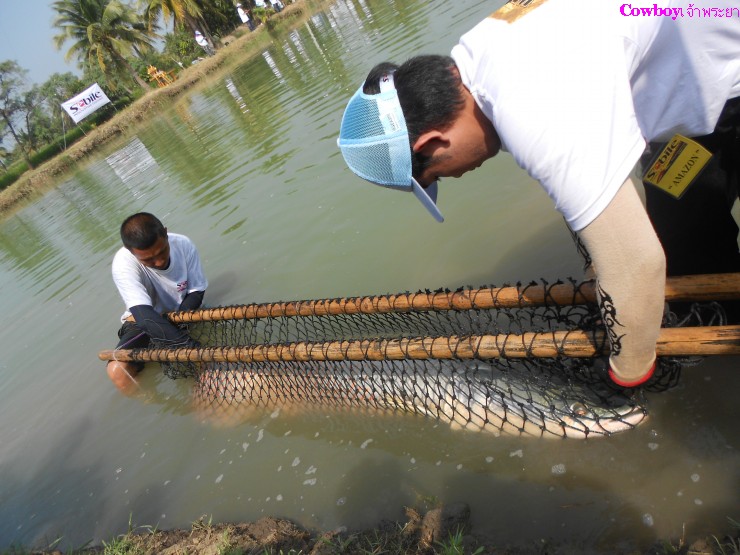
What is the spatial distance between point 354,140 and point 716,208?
5.16 feet

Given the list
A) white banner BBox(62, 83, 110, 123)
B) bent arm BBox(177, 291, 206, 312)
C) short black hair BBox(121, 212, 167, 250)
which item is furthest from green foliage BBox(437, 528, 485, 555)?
white banner BBox(62, 83, 110, 123)

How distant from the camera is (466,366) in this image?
8.45ft

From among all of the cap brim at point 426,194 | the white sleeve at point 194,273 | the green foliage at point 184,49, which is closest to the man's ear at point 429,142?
the cap brim at point 426,194

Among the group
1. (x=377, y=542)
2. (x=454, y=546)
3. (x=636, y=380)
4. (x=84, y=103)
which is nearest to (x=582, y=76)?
(x=636, y=380)

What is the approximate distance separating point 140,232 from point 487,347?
10.3 feet

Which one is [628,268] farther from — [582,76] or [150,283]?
[150,283]

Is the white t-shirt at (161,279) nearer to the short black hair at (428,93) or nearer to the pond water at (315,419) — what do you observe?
the pond water at (315,419)

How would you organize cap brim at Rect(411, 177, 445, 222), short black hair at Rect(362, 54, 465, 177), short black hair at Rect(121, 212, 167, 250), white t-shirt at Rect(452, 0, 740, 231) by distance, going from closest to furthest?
white t-shirt at Rect(452, 0, 740, 231) → short black hair at Rect(362, 54, 465, 177) → cap brim at Rect(411, 177, 445, 222) → short black hair at Rect(121, 212, 167, 250)

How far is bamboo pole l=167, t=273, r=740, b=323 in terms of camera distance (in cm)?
194

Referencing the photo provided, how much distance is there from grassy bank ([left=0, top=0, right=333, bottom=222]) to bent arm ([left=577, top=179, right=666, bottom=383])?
83.9 ft

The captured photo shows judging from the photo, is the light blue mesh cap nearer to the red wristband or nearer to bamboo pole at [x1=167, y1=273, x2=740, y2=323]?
the red wristband

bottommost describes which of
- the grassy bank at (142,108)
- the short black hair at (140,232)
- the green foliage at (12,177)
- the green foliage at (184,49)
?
the short black hair at (140,232)

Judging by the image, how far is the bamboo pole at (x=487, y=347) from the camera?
172 cm

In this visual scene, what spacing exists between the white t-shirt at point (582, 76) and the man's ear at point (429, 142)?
0.15 metres
